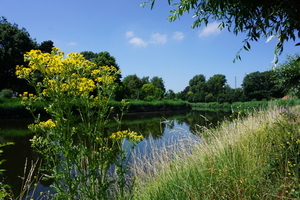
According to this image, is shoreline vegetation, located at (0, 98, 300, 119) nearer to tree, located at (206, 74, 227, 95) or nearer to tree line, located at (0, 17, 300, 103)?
tree line, located at (0, 17, 300, 103)

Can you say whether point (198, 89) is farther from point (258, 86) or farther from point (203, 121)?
point (203, 121)

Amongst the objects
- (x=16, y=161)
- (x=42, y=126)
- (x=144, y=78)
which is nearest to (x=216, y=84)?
(x=144, y=78)

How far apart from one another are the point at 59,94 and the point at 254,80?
55544 mm

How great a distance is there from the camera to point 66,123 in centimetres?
196

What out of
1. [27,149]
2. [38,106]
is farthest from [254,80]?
[27,149]

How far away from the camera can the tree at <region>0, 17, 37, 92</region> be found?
20094 mm

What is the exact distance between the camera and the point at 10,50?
19.9 meters

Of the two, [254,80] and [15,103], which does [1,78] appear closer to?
[15,103]

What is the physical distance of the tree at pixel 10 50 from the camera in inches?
791

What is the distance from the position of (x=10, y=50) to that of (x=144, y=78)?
43.6 metres

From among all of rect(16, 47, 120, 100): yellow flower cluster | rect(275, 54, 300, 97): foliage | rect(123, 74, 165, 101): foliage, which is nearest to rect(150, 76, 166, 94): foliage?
rect(123, 74, 165, 101): foliage

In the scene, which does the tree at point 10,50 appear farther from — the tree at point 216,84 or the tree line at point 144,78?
the tree at point 216,84

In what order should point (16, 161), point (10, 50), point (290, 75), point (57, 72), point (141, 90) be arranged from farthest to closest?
point (141, 90) → point (10, 50) → point (290, 75) → point (16, 161) → point (57, 72)

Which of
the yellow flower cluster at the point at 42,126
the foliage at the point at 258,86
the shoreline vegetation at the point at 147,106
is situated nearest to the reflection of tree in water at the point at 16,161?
the shoreline vegetation at the point at 147,106
